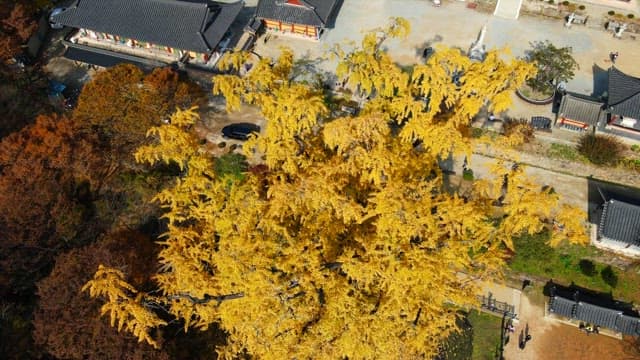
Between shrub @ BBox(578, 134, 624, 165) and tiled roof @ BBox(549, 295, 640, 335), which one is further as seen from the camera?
shrub @ BBox(578, 134, 624, 165)

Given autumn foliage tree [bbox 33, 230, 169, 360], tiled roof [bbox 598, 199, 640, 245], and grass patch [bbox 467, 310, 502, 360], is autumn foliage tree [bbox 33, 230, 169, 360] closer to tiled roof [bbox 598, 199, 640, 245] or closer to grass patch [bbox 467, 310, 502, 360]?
grass patch [bbox 467, 310, 502, 360]

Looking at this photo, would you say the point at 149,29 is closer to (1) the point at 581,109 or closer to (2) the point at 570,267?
(1) the point at 581,109

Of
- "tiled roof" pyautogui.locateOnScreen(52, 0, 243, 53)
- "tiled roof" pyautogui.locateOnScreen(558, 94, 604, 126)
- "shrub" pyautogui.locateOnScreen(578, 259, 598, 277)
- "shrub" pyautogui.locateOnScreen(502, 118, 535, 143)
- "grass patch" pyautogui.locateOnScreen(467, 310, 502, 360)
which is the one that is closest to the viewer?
"grass patch" pyautogui.locateOnScreen(467, 310, 502, 360)

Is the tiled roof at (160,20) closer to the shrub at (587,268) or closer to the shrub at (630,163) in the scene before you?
the shrub at (587,268)

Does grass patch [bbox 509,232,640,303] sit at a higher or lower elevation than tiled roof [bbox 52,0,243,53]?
lower

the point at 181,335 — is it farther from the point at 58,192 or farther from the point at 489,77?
the point at 489,77

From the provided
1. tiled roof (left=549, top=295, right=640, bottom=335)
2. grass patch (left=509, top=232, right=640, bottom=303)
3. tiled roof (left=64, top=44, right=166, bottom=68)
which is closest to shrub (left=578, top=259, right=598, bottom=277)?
grass patch (left=509, top=232, right=640, bottom=303)

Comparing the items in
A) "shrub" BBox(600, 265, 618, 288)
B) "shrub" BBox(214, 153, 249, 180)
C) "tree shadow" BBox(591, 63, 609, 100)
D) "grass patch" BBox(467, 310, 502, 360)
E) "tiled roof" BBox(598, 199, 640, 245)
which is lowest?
"grass patch" BBox(467, 310, 502, 360)
